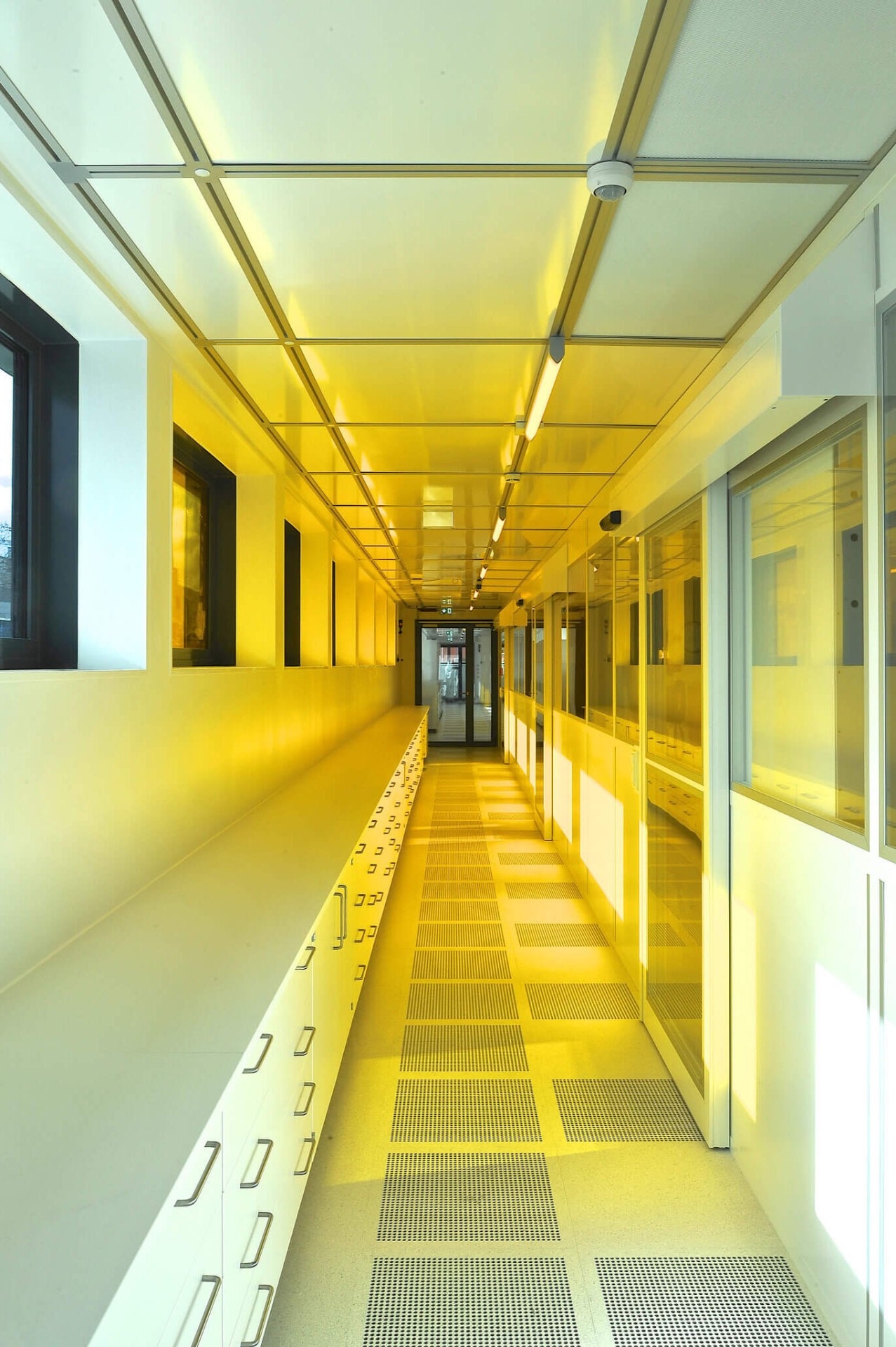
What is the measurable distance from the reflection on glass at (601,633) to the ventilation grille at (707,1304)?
285cm

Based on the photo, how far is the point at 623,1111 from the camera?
9.53ft

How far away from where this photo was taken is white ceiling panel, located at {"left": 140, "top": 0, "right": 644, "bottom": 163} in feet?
4.06

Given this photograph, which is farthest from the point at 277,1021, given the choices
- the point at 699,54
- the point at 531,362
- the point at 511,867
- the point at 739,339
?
the point at 511,867

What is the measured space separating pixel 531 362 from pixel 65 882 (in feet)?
6.92

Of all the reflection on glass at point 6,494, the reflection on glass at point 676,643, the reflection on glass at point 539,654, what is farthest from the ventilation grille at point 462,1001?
the reflection on glass at point 539,654

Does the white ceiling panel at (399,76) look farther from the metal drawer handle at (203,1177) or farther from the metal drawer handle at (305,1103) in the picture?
the metal drawer handle at (305,1103)

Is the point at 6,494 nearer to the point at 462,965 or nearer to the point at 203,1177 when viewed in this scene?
the point at 203,1177

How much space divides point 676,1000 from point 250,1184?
7.09 feet

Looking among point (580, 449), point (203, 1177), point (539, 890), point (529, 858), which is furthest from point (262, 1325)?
point (529, 858)

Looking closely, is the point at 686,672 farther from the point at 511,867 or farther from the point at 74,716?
the point at 511,867

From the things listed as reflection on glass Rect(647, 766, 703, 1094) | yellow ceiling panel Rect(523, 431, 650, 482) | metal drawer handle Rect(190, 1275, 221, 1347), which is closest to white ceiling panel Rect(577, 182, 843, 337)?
yellow ceiling panel Rect(523, 431, 650, 482)

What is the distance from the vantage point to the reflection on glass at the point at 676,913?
2.91m

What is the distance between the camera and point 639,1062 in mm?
3287

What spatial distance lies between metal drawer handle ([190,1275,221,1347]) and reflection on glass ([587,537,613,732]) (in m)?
3.68
